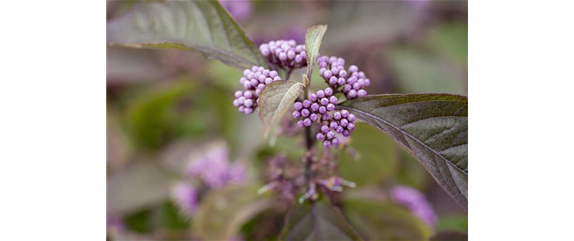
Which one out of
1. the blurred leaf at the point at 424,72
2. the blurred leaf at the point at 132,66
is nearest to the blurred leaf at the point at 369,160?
the blurred leaf at the point at 424,72

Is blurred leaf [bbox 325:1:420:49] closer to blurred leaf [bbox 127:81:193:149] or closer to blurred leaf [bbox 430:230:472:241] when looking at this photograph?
blurred leaf [bbox 127:81:193:149]

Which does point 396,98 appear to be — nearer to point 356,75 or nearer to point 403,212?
point 356,75

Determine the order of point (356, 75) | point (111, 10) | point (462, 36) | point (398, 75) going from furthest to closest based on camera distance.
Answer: point (462, 36) → point (398, 75) → point (111, 10) → point (356, 75)

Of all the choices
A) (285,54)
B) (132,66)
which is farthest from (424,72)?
(285,54)

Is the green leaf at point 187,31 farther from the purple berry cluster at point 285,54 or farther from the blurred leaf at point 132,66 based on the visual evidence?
the blurred leaf at point 132,66

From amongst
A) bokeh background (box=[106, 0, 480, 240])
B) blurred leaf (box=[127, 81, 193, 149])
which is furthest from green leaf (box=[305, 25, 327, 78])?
blurred leaf (box=[127, 81, 193, 149])
